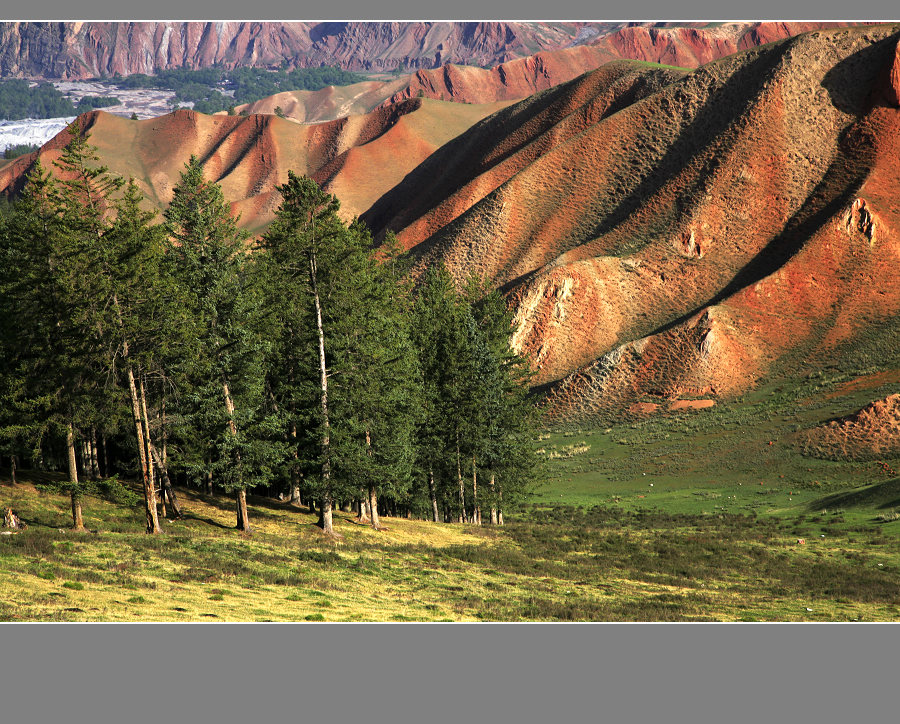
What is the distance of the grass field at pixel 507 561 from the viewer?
22.7 metres

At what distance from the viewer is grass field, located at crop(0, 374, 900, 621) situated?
22734mm

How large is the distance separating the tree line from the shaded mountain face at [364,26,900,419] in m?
52.6

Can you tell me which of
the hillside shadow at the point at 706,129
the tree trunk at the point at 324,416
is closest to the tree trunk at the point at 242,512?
the tree trunk at the point at 324,416

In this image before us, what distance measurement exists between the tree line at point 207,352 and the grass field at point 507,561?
219 cm

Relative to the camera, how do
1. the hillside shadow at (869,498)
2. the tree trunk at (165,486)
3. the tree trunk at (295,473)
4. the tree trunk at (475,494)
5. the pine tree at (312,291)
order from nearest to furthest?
the tree trunk at (165,486)
the pine tree at (312,291)
the tree trunk at (295,473)
the tree trunk at (475,494)
the hillside shadow at (869,498)

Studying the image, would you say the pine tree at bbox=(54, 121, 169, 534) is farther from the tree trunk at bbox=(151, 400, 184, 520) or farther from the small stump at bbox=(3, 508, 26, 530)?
the small stump at bbox=(3, 508, 26, 530)

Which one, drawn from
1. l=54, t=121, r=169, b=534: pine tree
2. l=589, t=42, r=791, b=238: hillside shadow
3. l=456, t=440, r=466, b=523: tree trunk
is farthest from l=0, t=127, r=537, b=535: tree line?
l=589, t=42, r=791, b=238: hillside shadow

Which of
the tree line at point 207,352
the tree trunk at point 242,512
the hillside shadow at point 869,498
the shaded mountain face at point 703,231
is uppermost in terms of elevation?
the shaded mountain face at point 703,231

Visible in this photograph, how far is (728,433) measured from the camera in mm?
77062

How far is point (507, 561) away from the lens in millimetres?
35438

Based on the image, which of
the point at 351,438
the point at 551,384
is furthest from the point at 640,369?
the point at 351,438

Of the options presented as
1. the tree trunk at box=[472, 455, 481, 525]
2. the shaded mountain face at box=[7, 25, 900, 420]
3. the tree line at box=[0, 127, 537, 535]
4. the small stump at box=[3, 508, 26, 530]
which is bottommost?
the tree trunk at box=[472, 455, 481, 525]

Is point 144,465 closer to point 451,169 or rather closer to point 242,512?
point 242,512

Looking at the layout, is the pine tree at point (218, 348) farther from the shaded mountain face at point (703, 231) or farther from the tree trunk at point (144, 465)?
the shaded mountain face at point (703, 231)
